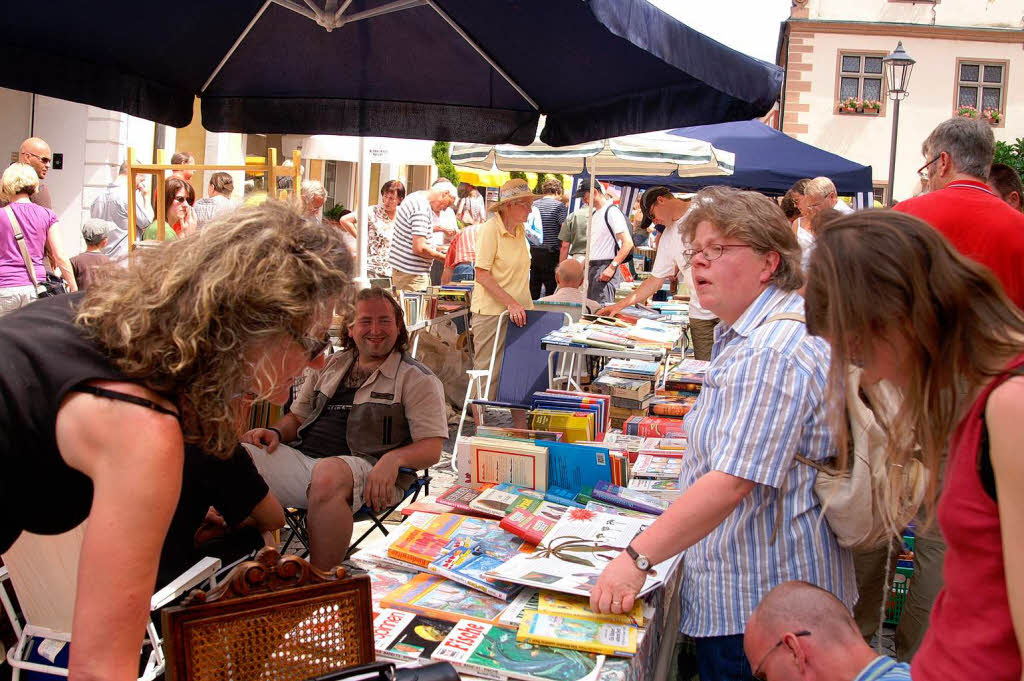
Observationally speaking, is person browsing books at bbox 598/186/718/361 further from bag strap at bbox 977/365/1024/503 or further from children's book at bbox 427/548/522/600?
bag strap at bbox 977/365/1024/503

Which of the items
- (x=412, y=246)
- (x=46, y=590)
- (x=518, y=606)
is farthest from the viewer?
(x=412, y=246)

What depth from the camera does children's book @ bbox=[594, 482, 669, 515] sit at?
282 centimetres

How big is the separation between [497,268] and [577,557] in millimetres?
4567

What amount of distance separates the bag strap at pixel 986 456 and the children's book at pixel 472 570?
129 cm

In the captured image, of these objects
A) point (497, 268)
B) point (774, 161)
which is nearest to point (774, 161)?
point (774, 161)

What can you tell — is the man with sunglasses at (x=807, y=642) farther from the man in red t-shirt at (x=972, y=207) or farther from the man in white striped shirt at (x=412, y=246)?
the man in white striped shirt at (x=412, y=246)

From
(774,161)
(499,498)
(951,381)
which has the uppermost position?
(774,161)

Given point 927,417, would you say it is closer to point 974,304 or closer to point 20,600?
point 974,304

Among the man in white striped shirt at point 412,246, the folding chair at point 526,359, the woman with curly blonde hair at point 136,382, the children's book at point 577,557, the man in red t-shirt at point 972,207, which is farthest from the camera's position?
the man in white striped shirt at point 412,246

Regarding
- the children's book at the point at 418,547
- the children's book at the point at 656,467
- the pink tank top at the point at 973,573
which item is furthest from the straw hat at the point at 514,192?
the pink tank top at the point at 973,573

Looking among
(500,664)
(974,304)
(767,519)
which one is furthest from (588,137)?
(974,304)

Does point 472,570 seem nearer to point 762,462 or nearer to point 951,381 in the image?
point 762,462

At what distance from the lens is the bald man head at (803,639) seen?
1.74m

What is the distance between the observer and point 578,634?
1.91 m
